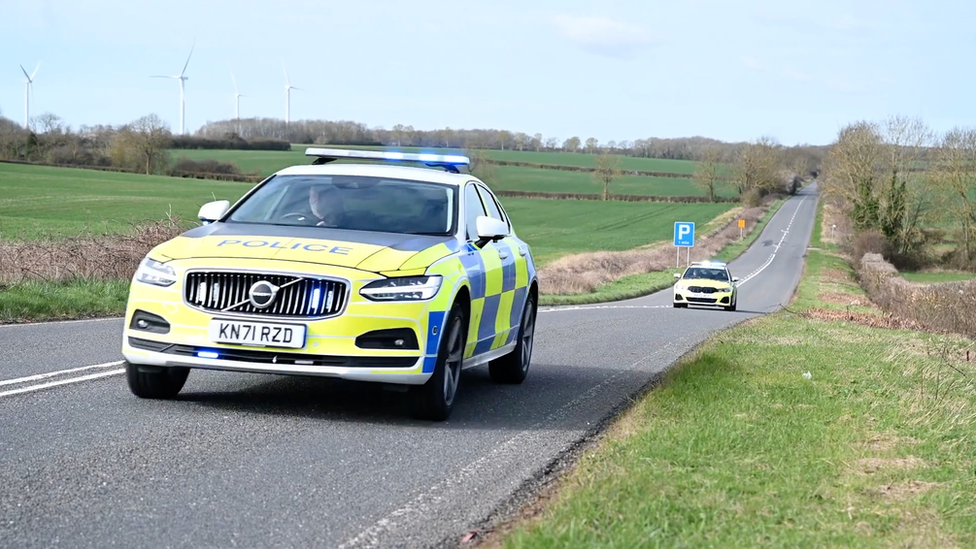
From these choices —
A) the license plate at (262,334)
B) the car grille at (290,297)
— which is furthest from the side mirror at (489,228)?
the license plate at (262,334)

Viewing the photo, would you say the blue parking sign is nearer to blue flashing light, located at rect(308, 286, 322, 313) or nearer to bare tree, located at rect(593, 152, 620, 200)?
blue flashing light, located at rect(308, 286, 322, 313)

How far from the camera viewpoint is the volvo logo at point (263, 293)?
763 centimetres

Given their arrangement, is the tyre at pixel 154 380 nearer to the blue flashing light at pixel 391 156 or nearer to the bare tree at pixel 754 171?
the blue flashing light at pixel 391 156

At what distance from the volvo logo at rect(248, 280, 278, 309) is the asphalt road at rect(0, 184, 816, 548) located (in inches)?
29.4

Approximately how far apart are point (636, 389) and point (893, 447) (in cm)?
338

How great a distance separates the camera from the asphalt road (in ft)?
16.6

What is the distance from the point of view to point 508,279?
10133mm

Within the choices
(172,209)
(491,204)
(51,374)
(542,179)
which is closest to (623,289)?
(172,209)

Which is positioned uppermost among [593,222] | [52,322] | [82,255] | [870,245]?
[82,255]

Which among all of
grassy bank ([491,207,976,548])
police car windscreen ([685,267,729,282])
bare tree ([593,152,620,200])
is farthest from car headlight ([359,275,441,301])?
bare tree ([593,152,620,200])

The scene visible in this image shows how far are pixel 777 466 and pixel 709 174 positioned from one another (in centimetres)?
14743

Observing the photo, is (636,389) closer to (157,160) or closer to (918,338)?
(918,338)

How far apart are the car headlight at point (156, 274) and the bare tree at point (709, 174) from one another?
5721 inches

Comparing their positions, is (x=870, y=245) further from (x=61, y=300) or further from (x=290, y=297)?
(x=290, y=297)
